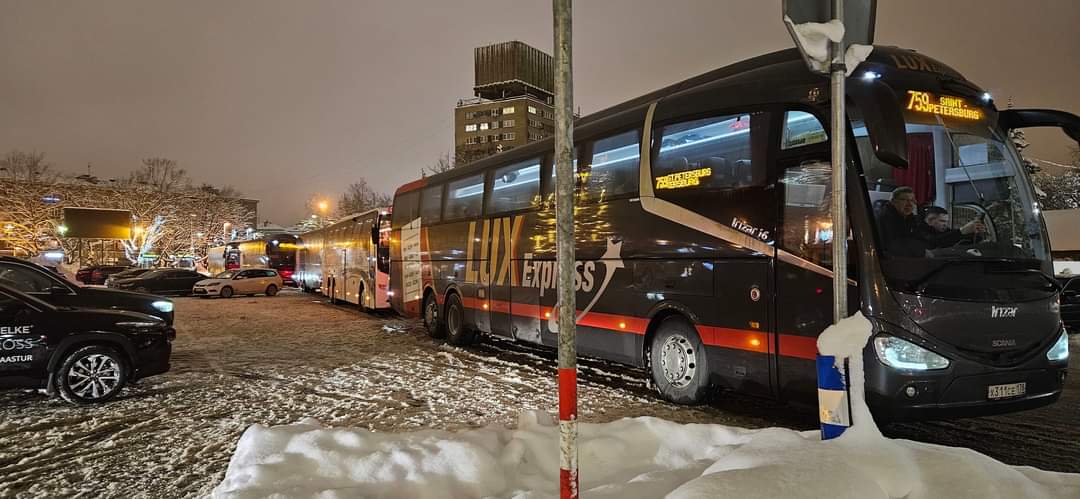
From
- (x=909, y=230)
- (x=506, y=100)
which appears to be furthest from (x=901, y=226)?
(x=506, y=100)

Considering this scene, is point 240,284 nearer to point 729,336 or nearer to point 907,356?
point 729,336

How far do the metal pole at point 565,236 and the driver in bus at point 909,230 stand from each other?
11.8 ft

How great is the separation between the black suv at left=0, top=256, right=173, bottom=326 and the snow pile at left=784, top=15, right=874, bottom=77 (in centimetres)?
890

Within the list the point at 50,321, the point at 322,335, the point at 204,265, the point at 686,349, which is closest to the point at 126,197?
the point at 204,265

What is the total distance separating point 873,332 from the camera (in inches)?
211

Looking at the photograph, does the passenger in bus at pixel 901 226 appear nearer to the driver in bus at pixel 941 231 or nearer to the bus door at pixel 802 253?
the driver in bus at pixel 941 231

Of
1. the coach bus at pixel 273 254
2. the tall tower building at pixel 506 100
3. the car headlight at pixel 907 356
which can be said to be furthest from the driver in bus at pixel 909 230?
the tall tower building at pixel 506 100

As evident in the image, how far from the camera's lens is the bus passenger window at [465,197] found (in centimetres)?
1260

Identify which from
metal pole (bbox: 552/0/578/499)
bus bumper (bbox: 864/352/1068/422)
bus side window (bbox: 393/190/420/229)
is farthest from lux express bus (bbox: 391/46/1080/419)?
bus side window (bbox: 393/190/420/229)

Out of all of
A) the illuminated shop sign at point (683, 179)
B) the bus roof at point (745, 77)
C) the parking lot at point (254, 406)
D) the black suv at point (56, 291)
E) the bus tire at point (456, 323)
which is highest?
the bus roof at point (745, 77)

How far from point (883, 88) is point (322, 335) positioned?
544 inches

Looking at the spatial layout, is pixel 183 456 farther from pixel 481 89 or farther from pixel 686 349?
pixel 481 89

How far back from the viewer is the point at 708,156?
23.6ft

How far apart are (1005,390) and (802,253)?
77.7 inches
